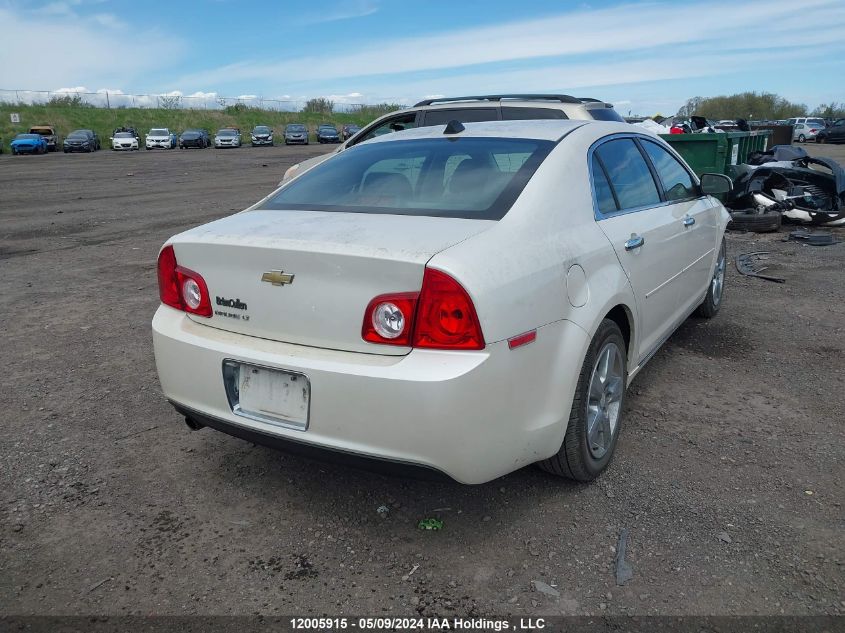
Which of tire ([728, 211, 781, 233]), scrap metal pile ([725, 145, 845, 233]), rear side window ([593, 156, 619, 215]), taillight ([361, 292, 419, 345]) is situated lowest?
tire ([728, 211, 781, 233])

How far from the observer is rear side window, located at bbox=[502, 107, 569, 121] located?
715 centimetres

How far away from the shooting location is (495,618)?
235 centimetres

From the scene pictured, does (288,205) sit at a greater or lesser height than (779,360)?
greater

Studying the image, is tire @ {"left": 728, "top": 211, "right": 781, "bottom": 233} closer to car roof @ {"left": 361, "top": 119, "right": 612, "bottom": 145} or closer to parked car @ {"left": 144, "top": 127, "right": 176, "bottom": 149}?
car roof @ {"left": 361, "top": 119, "right": 612, "bottom": 145}

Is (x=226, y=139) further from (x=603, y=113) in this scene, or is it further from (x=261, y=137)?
(x=603, y=113)

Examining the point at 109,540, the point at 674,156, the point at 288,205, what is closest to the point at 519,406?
the point at 288,205

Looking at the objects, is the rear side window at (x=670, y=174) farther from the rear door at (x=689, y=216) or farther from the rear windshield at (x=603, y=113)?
the rear windshield at (x=603, y=113)

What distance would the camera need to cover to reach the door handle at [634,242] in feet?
10.9

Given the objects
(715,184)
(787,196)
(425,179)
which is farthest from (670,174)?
(787,196)

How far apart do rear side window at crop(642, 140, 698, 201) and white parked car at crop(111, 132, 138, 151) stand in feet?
143

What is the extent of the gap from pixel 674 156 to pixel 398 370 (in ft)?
10.4

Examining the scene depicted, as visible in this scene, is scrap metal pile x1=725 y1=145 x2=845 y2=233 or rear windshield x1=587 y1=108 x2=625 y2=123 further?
scrap metal pile x1=725 y1=145 x2=845 y2=233

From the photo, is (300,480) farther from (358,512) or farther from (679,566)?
(679,566)

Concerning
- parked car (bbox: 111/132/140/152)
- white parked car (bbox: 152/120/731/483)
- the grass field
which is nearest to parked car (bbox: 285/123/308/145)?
parked car (bbox: 111/132/140/152)
